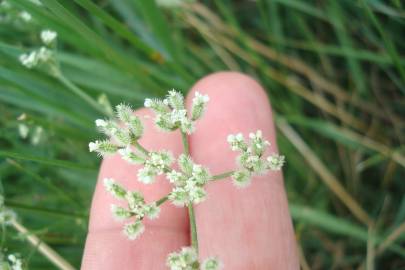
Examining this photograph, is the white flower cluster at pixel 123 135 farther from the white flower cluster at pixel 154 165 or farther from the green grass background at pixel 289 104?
the green grass background at pixel 289 104

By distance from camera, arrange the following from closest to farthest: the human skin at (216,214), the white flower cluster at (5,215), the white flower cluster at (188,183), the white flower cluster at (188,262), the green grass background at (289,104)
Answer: the white flower cluster at (188,262), the white flower cluster at (188,183), the white flower cluster at (5,215), the human skin at (216,214), the green grass background at (289,104)

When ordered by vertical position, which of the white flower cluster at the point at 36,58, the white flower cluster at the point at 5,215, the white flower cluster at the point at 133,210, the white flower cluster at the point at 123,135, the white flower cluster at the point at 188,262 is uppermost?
the white flower cluster at the point at 36,58

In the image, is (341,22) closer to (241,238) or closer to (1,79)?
(241,238)

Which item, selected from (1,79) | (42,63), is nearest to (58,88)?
(42,63)

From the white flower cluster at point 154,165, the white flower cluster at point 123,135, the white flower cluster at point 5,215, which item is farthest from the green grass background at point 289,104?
the white flower cluster at point 154,165

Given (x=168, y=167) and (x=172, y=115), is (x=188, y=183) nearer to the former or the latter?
(x=168, y=167)

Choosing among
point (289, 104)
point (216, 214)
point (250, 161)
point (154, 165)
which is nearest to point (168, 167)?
point (154, 165)
